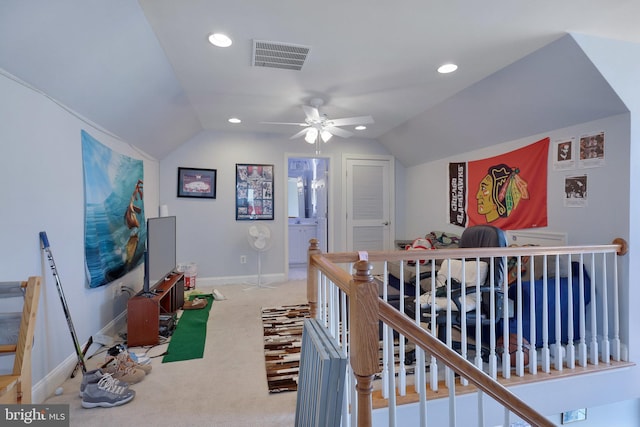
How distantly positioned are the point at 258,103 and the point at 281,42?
130 centimetres

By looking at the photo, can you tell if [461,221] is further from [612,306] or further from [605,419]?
[605,419]

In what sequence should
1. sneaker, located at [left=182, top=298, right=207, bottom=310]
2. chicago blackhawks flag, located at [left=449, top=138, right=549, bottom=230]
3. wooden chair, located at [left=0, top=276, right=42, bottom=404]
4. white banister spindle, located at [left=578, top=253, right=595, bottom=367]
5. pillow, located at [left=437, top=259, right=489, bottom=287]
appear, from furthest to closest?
sneaker, located at [left=182, top=298, right=207, bottom=310] → chicago blackhawks flag, located at [left=449, top=138, right=549, bottom=230] → pillow, located at [left=437, top=259, right=489, bottom=287] → white banister spindle, located at [left=578, top=253, right=595, bottom=367] → wooden chair, located at [left=0, top=276, right=42, bottom=404]

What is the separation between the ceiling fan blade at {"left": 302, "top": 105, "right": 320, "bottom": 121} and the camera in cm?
298

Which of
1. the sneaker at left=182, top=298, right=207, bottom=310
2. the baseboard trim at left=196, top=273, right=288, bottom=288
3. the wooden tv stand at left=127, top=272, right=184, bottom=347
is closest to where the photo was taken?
the wooden tv stand at left=127, top=272, right=184, bottom=347

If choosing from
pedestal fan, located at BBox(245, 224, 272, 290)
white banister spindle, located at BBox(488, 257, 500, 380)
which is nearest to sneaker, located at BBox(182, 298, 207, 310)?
pedestal fan, located at BBox(245, 224, 272, 290)

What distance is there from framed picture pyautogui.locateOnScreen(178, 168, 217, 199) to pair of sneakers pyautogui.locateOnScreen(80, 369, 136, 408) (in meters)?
2.98

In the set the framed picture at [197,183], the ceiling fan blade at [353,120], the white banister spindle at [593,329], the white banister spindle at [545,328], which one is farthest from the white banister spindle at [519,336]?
the framed picture at [197,183]

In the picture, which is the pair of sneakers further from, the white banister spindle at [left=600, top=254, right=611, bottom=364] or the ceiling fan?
the white banister spindle at [left=600, top=254, right=611, bottom=364]

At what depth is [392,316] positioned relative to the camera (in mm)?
1101

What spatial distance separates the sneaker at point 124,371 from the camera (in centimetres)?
208

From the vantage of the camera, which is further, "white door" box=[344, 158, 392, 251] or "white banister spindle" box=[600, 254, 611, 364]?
"white door" box=[344, 158, 392, 251]

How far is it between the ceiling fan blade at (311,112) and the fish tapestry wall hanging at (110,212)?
190cm

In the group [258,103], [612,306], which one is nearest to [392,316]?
[612,306]

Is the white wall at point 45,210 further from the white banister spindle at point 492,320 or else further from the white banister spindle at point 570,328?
the white banister spindle at point 570,328
